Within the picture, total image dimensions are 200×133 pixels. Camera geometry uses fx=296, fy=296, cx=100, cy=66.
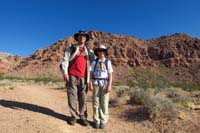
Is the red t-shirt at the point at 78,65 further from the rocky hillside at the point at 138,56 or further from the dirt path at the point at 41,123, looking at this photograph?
the rocky hillside at the point at 138,56

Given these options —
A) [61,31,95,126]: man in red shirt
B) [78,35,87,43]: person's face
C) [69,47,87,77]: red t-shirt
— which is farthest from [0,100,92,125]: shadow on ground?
[78,35,87,43]: person's face

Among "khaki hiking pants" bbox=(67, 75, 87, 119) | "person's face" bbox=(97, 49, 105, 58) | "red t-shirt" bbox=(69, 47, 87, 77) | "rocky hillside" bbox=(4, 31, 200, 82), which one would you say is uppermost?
"rocky hillside" bbox=(4, 31, 200, 82)

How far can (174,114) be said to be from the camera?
8.08 meters

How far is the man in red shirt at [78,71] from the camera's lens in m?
7.34

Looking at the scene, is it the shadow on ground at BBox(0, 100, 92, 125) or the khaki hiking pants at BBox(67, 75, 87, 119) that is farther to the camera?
the shadow on ground at BBox(0, 100, 92, 125)

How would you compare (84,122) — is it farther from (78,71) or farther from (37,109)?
(37,109)

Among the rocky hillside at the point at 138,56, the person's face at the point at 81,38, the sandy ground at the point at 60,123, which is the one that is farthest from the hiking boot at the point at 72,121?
the rocky hillside at the point at 138,56

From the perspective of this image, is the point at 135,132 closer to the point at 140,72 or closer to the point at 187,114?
the point at 187,114

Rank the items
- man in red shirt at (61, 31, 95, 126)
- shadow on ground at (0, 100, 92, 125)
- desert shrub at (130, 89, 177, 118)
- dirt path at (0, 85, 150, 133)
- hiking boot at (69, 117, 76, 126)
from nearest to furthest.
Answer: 1. dirt path at (0, 85, 150, 133)
2. hiking boot at (69, 117, 76, 126)
3. man in red shirt at (61, 31, 95, 126)
4. shadow on ground at (0, 100, 92, 125)
5. desert shrub at (130, 89, 177, 118)

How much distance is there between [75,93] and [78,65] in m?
0.71

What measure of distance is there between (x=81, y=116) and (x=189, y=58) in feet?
245

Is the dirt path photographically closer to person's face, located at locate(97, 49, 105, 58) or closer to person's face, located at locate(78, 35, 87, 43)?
person's face, located at locate(97, 49, 105, 58)

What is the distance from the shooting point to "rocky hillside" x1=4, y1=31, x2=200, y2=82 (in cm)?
7506

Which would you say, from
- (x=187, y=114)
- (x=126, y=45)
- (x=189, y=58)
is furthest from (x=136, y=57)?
(x=187, y=114)
